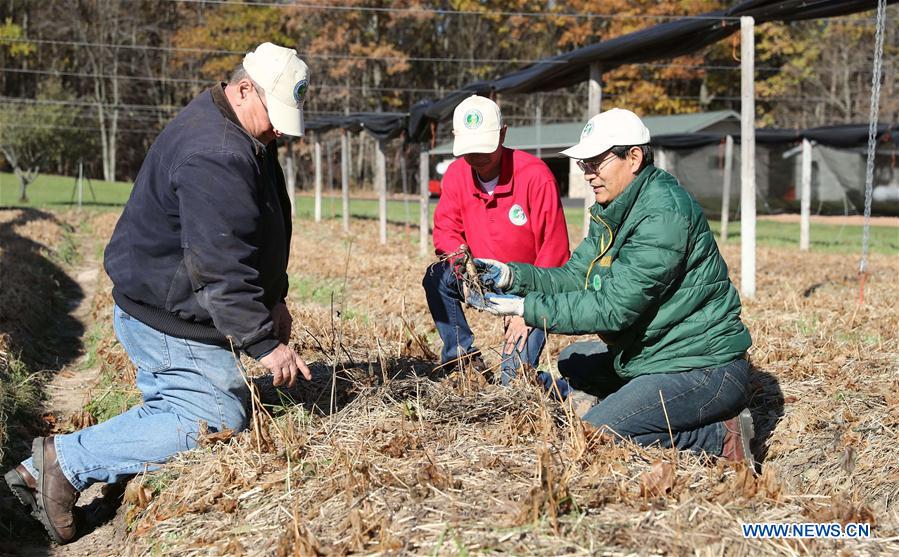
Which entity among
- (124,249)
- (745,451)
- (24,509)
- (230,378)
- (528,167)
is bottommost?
(24,509)

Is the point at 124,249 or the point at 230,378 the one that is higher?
the point at 124,249

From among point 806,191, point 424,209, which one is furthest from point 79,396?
point 806,191

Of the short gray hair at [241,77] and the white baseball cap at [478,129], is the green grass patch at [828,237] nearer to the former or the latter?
the white baseball cap at [478,129]

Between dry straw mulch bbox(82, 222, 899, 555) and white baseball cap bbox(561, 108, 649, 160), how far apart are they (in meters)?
0.98

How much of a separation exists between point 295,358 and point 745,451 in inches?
87.4

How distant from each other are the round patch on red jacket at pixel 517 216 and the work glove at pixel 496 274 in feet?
2.71

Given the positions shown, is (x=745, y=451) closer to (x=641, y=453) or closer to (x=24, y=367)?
(x=641, y=453)

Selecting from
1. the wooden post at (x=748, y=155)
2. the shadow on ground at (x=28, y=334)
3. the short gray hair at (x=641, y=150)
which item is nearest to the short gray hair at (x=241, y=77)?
the short gray hair at (x=641, y=150)

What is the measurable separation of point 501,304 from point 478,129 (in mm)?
1262

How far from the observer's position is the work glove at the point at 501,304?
13.4 ft

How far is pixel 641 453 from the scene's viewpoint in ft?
12.0

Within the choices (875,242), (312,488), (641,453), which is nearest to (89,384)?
(312,488)

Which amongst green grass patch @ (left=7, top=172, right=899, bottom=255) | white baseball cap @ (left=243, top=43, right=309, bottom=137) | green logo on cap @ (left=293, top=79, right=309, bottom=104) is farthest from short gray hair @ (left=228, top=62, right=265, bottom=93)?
green grass patch @ (left=7, top=172, right=899, bottom=255)

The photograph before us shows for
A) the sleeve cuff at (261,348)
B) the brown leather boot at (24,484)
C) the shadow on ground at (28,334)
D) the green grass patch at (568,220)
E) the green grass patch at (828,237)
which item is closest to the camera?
the sleeve cuff at (261,348)
